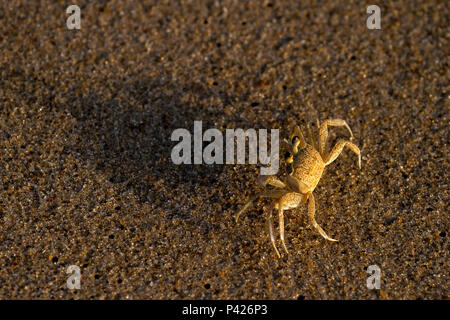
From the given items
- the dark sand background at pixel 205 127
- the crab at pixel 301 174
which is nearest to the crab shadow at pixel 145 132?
the dark sand background at pixel 205 127

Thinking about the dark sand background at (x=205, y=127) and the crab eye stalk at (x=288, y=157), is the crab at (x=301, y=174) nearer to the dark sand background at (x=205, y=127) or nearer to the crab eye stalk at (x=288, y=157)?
the crab eye stalk at (x=288, y=157)

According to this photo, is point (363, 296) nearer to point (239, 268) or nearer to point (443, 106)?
point (239, 268)

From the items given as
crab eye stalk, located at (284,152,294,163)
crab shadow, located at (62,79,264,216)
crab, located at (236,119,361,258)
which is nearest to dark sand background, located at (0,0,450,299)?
→ crab shadow, located at (62,79,264,216)

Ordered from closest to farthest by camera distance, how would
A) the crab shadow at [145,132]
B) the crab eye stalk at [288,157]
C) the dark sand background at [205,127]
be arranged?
1. the dark sand background at [205,127]
2. the crab eye stalk at [288,157]
3. the crab shadow at [145,132]

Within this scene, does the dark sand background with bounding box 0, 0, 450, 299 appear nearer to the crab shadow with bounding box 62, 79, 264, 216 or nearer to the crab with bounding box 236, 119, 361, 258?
the crab shadow with bounding box 62, 79, 264, 216

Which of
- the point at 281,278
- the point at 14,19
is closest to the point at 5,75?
the point at 14,19
